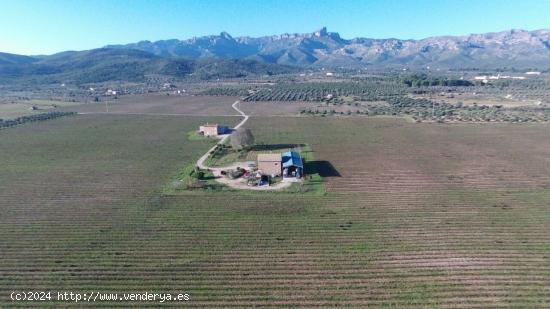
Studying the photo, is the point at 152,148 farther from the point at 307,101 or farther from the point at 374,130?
the point at 307,101

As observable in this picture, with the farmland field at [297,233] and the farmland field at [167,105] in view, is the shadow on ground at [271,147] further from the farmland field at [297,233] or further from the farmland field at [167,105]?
the farmland field at [167,105]

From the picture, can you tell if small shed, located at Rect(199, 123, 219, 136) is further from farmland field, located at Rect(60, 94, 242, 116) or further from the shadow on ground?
farmland field, located at Rect(60, 94, 242, 116)

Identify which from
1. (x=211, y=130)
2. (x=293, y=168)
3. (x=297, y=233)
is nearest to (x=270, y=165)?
(x=293, y=168)

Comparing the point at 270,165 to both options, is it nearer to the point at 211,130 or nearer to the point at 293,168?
the point at 293,168

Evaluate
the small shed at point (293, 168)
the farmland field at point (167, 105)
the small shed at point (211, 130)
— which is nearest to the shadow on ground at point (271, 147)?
the small shed at point (211, 130)

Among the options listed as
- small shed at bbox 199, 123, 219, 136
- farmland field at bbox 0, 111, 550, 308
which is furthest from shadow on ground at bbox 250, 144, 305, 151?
small shed at bbox 199, 123, 219, 136

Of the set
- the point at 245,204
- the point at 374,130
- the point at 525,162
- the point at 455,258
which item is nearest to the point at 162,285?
Result: the point at 245,204

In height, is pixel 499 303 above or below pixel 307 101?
below
